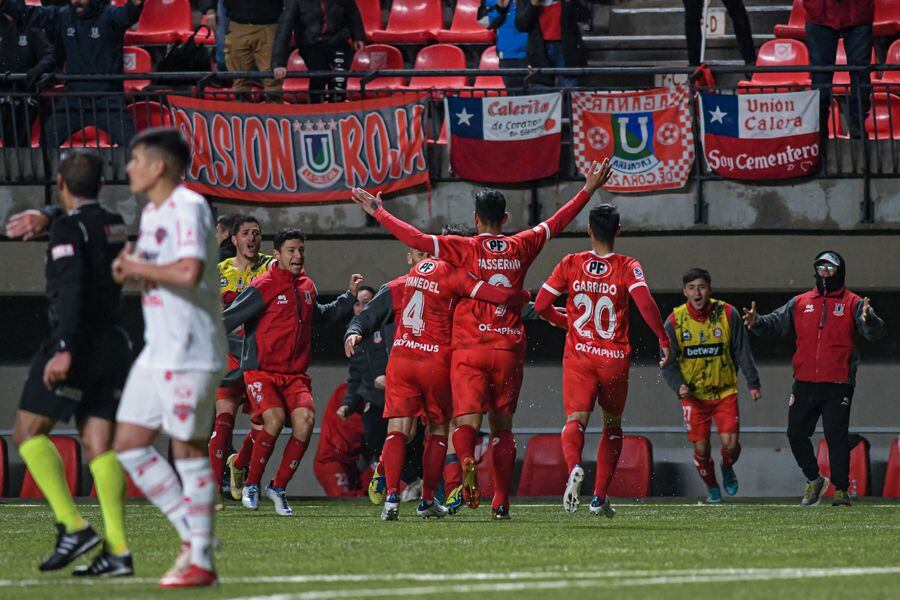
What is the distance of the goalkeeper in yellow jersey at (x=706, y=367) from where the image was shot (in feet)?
48.4

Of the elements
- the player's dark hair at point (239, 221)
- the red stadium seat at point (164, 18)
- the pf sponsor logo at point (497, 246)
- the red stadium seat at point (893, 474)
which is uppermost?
the red stadium seat at point (164, 18)

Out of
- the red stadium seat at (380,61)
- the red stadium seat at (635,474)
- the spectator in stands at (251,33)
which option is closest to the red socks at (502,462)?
the red stadium seat at (635,474)

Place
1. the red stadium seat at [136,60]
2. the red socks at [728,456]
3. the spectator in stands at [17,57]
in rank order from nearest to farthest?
1. the red socks at [728,456]
2. the spectator in stands at [17,57]
3. the red stadium seat at [136,60]

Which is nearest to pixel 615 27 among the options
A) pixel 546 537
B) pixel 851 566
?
pixel 546 537

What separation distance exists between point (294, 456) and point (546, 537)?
11.1 feet

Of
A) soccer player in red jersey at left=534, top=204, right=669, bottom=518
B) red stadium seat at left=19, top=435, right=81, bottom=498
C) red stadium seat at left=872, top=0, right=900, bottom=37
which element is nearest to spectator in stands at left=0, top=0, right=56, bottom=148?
red stadium seat at left=19, top=435, right=81, bottom=498

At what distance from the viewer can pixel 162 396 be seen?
19.8 feet

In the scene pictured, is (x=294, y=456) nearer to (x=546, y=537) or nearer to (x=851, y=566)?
(x=546, y=537)

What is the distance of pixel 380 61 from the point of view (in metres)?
19.2

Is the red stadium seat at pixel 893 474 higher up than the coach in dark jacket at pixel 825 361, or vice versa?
the coach in dark jacket at pixel 825 361

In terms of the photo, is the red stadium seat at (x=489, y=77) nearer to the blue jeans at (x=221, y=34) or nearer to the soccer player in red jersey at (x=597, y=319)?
the blue jeans at (x=221, y=34)

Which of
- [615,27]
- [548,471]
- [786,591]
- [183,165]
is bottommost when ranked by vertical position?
[548,471]

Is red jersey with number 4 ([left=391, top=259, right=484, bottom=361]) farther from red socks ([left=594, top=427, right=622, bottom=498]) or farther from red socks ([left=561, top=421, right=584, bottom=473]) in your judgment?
red socks ([left=594, top=427, right=622, bottom=498])

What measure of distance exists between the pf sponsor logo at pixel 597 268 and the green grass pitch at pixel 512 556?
66.3 inches
